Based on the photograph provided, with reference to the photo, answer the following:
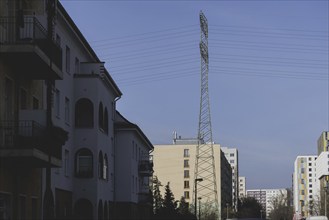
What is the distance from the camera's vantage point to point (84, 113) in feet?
123

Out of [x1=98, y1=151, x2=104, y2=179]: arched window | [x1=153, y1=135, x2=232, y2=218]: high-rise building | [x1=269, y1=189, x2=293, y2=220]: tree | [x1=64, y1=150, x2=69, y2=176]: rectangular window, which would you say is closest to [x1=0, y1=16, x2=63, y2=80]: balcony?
[x1=64, y1=150, x2=69, y2=176]: rectangular window

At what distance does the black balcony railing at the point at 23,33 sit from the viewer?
2066cm

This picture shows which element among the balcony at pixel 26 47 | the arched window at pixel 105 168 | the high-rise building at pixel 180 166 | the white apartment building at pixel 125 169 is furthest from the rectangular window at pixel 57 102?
the high-rise building at pixel 180 166

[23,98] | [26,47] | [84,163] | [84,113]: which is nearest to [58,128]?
[23,98]

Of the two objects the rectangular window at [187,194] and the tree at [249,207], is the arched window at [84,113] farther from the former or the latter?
the tree at [249,207]

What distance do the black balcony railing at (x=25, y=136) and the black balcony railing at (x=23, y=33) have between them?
8.12 ft

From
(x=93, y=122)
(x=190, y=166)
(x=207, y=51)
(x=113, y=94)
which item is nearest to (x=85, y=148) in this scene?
(x=93, y=122)

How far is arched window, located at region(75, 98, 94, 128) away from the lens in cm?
3712

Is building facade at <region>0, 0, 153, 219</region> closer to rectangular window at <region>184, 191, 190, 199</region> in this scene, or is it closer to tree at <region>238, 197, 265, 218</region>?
rectangular window at <region>184, 191, 190, 199</region>

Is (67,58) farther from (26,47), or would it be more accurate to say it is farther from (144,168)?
(144,168)

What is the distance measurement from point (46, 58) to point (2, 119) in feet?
8.17

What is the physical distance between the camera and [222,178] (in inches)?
5659

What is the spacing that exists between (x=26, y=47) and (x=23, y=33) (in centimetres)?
181

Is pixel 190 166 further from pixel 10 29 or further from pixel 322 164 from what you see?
pixel 10 29
